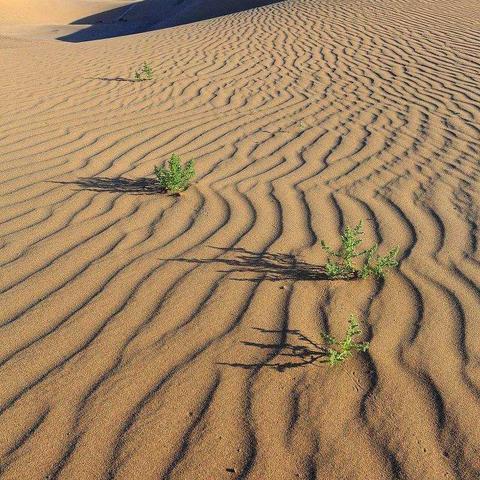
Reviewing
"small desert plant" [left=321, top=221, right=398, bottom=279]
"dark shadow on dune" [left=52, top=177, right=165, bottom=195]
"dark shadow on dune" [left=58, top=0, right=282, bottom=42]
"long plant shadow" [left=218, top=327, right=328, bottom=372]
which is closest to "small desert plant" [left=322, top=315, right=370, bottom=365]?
"long plant shadow" [left=218, top=327, right=328, bottom=372]

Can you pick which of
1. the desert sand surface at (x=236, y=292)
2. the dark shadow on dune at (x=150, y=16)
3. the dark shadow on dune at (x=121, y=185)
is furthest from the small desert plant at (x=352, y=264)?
the dark shadow on dune at (x=150, y=16)

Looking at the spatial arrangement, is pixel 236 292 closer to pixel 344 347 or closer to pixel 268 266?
pixel 268 266

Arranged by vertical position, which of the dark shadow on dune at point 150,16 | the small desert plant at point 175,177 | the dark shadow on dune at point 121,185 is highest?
the small desert plant at point 175,177

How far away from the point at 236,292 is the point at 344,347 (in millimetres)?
706

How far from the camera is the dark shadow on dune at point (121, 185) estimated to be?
3.97m

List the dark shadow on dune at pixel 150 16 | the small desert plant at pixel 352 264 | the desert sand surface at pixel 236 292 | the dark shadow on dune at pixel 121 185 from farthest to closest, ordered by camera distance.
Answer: the dark shadow on dune at pixel 150 16 < the dark shadow on dune at pixel 121 185 < the small desert plant at pixel 352 264 < the desert sand surface at pixel 236 292

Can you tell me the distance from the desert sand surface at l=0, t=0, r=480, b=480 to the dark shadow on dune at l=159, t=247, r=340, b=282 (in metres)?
0.01

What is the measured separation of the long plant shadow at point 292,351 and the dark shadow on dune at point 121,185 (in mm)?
1870

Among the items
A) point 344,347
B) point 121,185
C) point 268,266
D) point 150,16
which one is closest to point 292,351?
point 344,347

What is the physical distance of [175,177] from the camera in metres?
3.82

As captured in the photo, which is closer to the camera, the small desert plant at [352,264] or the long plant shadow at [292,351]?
the long plant shadow at [292,351]

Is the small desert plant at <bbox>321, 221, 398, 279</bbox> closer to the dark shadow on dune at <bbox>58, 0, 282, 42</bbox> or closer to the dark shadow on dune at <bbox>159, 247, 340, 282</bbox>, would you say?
the dark shadow on dune at <bbox>159, 247, 340, 282</bbox>

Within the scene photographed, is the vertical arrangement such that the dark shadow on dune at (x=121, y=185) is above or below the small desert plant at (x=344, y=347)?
below

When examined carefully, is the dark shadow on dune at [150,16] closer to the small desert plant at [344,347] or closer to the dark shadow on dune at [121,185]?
the dark shadow on dune at [121,185]
